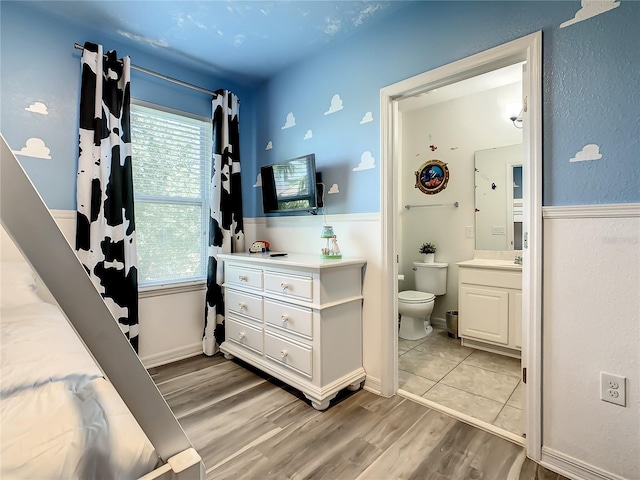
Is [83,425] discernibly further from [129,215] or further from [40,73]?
[40,73]

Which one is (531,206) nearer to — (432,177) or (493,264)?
(493,264)

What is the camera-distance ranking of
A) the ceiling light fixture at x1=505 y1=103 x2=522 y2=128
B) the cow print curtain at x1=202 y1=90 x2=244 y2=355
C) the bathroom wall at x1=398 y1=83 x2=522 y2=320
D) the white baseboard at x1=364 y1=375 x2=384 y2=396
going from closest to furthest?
the white baseboard at x1=364 y1=375 x2=384 y2=396 → the cow print curtain at x1=202 y1=90 x2=244 y2=355 → the ceiling light fixture at x1=505 y1=103 x2=522 y2=128 → the bathroom wall at x1=398 y1=83 x2=522 y2=320

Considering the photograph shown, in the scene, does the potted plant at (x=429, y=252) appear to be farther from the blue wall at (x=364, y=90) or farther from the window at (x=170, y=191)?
the window at (x=170, y=191)

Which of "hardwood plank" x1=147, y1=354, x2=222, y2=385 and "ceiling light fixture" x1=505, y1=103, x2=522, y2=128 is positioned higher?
"ceiling light fixture" x1=505, y1=103, x2=522, y2=128

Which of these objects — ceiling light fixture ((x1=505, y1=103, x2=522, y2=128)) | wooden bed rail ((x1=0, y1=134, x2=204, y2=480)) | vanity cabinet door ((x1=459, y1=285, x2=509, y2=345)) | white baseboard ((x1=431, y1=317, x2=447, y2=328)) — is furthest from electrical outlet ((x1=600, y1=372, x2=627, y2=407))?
ceiling light fixture ((x1=505, y1=103, x2=522, y2=128))

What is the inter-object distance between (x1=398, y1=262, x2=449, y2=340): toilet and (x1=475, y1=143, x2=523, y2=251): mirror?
1.68 ft

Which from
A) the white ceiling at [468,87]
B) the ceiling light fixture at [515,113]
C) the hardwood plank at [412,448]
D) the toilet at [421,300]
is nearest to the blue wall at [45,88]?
the hardwood plank at [412,448]

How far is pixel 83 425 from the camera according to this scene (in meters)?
0.70

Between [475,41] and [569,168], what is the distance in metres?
0.84

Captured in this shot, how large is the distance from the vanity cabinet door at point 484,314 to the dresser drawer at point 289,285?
1716 millimetres

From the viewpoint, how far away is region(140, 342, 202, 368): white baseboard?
2500 millimetres

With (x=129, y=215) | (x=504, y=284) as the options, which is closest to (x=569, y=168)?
(x=504, y=284)

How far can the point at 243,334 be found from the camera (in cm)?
244

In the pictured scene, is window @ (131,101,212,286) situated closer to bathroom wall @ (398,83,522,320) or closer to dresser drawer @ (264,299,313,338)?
dresser drawer @ (264,299,313,338)
